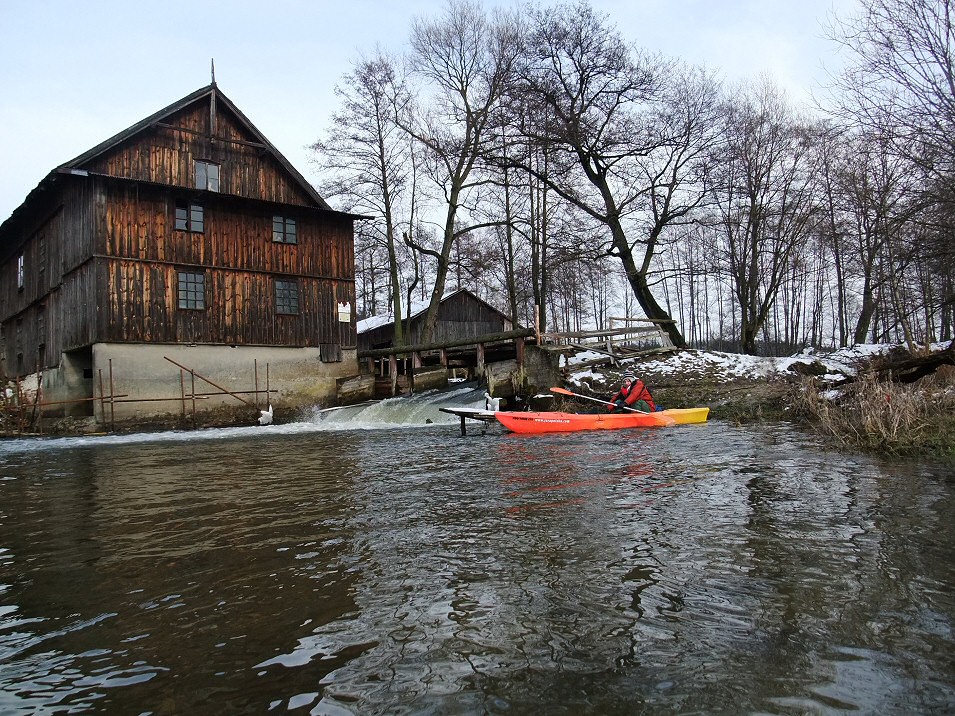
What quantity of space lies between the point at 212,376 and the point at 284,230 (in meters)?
6.26

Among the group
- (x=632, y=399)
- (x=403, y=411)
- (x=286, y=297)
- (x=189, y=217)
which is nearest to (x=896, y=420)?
(x=632, y=399)

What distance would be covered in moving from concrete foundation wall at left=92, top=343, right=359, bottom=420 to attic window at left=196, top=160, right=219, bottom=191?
5.79m

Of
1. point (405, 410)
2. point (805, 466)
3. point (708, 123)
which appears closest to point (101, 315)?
point (405, 410)

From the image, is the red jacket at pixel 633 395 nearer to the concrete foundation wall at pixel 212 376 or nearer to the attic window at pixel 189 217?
the concrete foundation wall at pixel 212 376

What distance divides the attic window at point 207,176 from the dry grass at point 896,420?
20.9 meters

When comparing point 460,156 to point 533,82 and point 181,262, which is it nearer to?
point 533,82

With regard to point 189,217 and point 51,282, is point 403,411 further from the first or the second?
point 51,282

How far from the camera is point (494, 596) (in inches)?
142

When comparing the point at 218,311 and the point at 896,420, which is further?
the point at 218,311

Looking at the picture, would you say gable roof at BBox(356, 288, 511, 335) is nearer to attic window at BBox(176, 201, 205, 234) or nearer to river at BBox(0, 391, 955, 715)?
attic window at BBox(176, 201, 205, 234)

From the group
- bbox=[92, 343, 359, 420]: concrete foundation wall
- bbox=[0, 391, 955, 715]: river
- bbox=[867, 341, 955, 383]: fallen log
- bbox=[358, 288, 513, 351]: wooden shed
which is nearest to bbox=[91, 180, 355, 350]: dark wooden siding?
bbox=[92, 343, 359, 420]: concrete foundation wall

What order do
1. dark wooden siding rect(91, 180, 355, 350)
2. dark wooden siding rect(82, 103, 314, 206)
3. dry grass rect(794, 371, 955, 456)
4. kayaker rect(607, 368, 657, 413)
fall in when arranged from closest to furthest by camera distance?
1. dry grass rect(794, 371, 955, 456)
2. kayaker rect(607, 368, 657, 413)
3. dark wooden siding rect(91, 180, 355, 350)
4. dark wooden siding rect(82, 103, 314, 206)

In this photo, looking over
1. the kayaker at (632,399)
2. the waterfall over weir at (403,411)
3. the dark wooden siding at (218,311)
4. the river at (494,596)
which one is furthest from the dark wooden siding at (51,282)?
the kayaker at (632,399)

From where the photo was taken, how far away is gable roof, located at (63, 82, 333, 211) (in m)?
19.8
